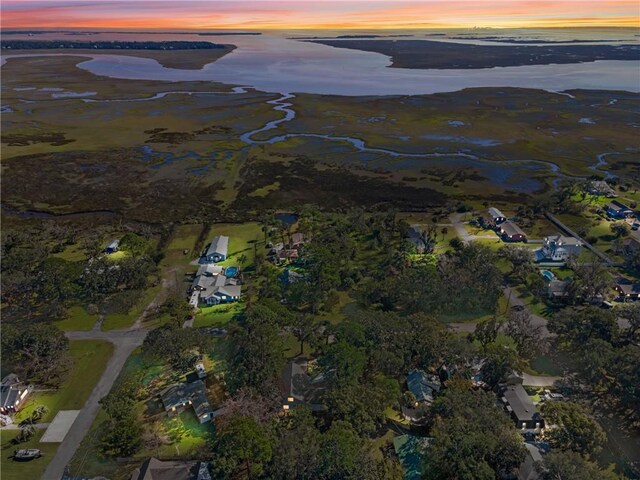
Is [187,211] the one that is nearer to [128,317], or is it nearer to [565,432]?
[128,317]

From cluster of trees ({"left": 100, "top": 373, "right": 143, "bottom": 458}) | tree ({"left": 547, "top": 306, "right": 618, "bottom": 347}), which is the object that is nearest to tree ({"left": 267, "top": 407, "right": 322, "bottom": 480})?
cluster of trees ({"left": 100, "top": 373, "right": 143, "bottom": 458})

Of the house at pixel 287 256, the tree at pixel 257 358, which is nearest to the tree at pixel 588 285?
the house at pixel 287 256

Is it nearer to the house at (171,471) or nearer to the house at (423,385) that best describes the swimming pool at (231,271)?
the house at (423,385)

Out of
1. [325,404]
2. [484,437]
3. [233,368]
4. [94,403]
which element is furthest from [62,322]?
[484,437]

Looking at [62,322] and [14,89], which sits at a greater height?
[14,89]

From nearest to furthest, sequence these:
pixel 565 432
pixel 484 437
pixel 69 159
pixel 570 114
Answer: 1. pixel 484 437
2. pixel 565 432
3. pixel 69 159
4. pixel 570 114

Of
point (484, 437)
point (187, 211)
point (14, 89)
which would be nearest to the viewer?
point (484, 437)

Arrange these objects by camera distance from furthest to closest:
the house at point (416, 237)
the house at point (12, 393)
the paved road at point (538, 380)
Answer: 1. the house at point (416, 237)
2. the paved road at point (538, 380)
3. the house at point (12, 393)

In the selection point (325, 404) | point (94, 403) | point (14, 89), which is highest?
point (14, 89)
